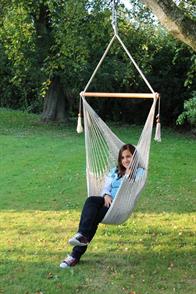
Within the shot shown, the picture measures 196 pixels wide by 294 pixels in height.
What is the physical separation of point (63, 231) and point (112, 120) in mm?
10269

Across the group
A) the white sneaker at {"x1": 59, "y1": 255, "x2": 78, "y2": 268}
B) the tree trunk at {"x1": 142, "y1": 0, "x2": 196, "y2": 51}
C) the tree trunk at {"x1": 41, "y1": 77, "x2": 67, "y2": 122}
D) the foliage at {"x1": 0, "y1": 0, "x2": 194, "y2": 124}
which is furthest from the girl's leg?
the tree trunk at {"x1": 41, "y1": 77, "x2": 67, "y2": 122}

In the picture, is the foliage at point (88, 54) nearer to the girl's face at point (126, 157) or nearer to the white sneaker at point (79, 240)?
the girl's face at point (126, 157)

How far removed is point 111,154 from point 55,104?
920cm

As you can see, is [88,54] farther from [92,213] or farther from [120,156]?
[92,213]

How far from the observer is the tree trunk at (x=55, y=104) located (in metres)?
13.0

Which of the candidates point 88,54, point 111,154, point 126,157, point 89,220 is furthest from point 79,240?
point 88,54

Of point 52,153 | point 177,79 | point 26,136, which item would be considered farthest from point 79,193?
point 177,79

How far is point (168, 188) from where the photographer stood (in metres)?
5.68

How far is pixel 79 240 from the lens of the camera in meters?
3.25

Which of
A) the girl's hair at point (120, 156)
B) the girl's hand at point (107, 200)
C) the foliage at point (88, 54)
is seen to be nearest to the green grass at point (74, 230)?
the girl's hand at point (107, 200)

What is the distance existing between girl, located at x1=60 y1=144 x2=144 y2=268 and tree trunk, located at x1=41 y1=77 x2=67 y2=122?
9.48 m

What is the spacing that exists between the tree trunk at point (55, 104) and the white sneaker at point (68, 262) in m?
9.83

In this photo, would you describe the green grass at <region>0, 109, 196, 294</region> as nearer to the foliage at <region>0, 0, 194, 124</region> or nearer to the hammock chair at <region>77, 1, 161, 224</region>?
the hammock chair at <region>77, 1, 161, 224</region>

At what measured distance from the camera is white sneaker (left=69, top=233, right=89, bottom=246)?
3.23 metres
